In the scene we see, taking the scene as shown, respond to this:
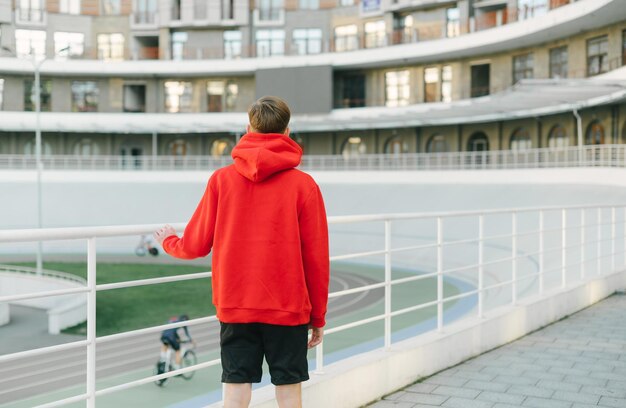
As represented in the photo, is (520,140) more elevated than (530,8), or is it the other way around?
(530,8)

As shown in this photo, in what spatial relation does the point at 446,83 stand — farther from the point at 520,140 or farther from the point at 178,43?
the point at 178,43

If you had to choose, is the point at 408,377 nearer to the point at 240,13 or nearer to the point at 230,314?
the point at 230,314

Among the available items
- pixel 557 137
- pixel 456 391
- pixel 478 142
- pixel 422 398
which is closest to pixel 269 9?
pixel 478 142

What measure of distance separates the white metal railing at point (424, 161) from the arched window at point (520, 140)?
1608 mm

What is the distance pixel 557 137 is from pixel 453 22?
11167 mm

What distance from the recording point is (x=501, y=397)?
17.6 feet

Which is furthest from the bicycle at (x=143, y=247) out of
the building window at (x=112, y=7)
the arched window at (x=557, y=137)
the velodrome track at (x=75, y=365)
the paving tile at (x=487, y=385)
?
the paving tile at (x=487, y=385)

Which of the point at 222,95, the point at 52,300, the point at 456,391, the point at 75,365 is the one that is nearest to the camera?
the point at 456,391

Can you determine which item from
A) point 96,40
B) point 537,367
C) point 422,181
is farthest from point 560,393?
point 96,40

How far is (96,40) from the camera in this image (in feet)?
185

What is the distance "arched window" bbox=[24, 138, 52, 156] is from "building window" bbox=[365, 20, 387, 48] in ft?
79.7

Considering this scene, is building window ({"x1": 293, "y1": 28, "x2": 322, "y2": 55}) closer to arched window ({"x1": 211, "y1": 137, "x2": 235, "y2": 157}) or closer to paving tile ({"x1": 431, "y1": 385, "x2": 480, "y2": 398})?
arched window ({"x1": 211, "y1": 137, "x2": 235, "y2": 157})

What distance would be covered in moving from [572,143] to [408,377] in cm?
3716

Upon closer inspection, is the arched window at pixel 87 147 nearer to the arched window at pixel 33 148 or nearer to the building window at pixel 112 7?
the arched window at pixel 33 148
